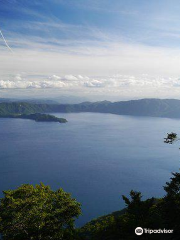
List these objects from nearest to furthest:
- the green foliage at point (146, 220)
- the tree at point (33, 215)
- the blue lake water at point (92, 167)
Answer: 1. the green foliage at point (146, 220)
2. the tree at point (33, 215)
3. the blue lake water at point (92, 167)

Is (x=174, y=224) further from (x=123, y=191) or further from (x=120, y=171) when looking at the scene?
(x=120, y=171)

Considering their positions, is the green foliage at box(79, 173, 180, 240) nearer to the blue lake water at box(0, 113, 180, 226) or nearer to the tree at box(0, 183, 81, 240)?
the tree at box(0, 183, 81, 240)

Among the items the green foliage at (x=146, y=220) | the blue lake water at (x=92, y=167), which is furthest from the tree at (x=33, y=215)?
the blue lake water at (x=92, y=167)

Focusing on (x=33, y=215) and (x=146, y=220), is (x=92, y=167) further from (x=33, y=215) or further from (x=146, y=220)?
(x=146, y=220)

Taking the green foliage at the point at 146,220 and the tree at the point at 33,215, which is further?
the tree at the point at 33,215

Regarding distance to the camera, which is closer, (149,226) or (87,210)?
(149,226)

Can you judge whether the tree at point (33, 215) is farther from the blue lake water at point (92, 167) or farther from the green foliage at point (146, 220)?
the blue lake water at point (92, 167)

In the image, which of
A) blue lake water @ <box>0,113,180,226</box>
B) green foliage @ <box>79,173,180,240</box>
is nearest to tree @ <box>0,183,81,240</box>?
green foliage @ <box>79,173,180,240</box>

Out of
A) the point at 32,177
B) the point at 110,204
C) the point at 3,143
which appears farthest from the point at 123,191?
the point at 3,143

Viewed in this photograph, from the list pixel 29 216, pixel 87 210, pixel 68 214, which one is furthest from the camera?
pixel 87 210
